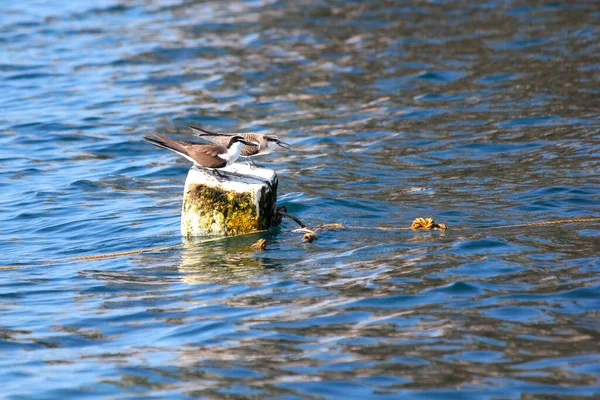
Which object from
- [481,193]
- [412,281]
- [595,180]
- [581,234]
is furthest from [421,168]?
[412,281]

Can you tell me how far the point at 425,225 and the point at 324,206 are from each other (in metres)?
1.85

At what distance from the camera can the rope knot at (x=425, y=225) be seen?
9.84m

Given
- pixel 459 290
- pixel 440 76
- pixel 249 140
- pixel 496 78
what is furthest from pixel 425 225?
pixel 440 76

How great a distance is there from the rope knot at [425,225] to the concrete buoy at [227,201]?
1615 mm

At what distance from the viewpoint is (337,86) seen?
17969 millimetres

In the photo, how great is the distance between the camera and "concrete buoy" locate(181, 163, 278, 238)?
9648 mm

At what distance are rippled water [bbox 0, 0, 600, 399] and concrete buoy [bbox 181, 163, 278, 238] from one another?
205 mm

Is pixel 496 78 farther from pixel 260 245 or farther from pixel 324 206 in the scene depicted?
pixel 260 245

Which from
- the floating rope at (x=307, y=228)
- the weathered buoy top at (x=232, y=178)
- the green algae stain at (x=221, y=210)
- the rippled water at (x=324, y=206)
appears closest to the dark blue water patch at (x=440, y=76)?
the rippled water at (x=324, y=206)

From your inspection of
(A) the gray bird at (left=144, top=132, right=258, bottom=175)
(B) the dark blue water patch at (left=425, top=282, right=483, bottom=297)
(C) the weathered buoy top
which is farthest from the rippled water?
(A) the gray bird at (left=144, top=132, right=258, bottom=175)

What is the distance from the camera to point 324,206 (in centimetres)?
1136

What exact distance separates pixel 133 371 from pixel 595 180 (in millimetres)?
7207

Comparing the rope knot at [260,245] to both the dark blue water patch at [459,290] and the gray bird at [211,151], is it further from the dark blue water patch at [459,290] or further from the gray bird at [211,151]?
the dark blue water patch at [459,290]

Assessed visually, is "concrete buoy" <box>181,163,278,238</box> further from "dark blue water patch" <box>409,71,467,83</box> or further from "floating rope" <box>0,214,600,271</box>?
"dark blue water patch" <box>409,71,467,83</box>
